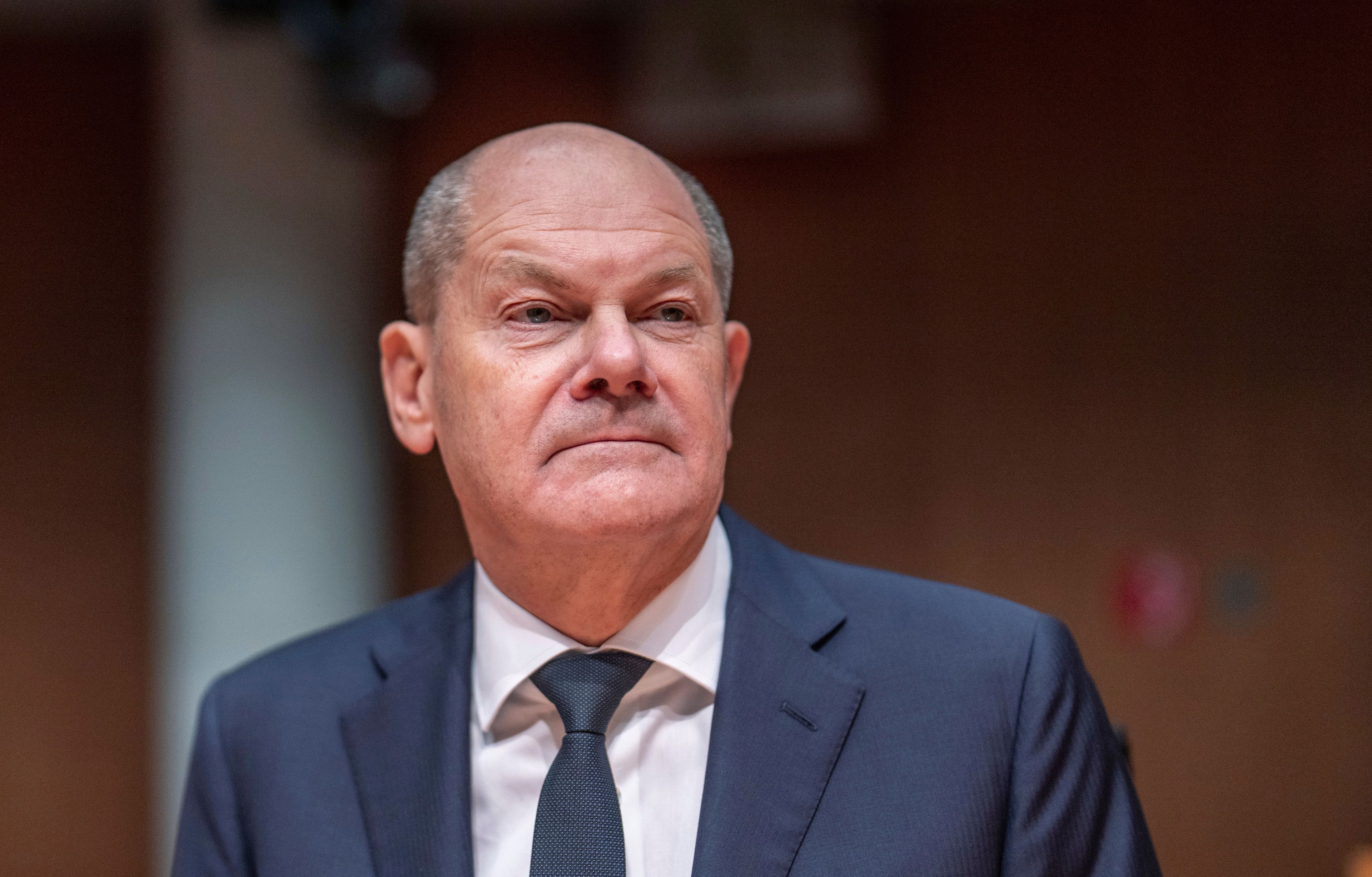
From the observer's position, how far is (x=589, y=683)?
1.30 meters

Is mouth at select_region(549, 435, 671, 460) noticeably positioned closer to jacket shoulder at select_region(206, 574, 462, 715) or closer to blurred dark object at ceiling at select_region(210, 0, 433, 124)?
jacket shoulder at select_region(206, 574, 462, 715)

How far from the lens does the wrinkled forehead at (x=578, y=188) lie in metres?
1.30

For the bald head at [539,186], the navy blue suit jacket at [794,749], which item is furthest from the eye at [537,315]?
the navy blue suit jacket at [794,749]

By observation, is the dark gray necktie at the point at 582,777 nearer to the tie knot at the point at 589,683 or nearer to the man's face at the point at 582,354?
the tie knot at the point at 589,683

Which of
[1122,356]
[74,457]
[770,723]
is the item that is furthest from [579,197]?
[74,457]

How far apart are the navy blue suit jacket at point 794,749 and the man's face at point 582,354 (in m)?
0.22

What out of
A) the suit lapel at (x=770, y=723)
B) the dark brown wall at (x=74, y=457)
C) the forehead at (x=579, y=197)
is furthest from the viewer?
the dark brown wall at (x=74, y=457)

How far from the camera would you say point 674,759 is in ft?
4.23

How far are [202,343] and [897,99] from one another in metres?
2.12

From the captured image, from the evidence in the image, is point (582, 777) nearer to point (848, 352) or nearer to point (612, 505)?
point (612, 505)

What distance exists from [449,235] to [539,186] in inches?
5.7

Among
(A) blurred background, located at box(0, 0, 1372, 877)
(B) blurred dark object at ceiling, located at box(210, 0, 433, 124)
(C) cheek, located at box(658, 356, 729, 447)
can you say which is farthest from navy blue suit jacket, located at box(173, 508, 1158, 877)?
(A) blurred background, located at box(0, 0, 1372, 877)

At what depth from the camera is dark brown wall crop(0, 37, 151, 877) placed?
11.9 feet

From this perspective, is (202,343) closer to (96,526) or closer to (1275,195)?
(96,526)
